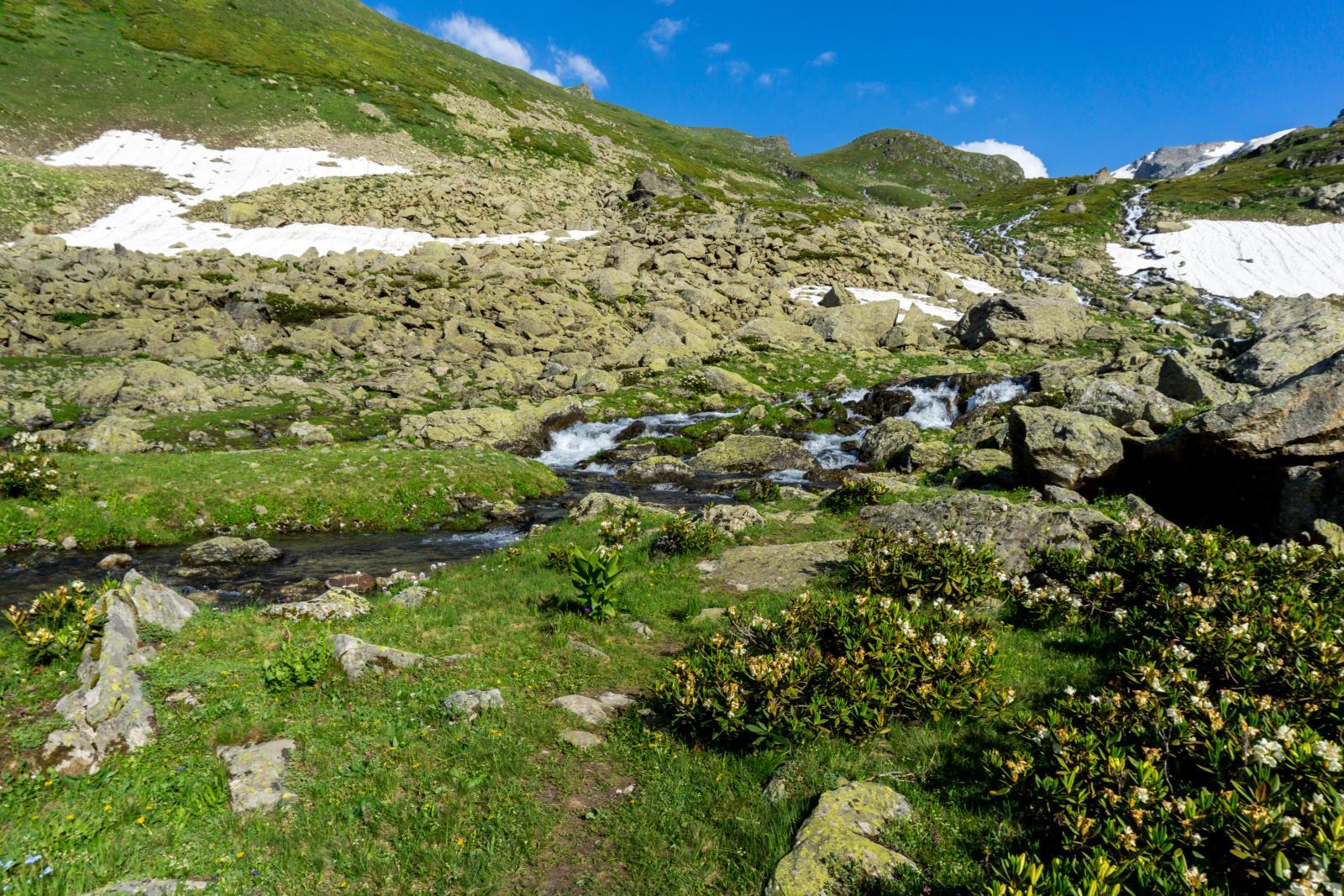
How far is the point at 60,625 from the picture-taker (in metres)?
9.75

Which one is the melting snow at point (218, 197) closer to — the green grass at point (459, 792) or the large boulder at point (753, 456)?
the large boulder at point (753, 456)

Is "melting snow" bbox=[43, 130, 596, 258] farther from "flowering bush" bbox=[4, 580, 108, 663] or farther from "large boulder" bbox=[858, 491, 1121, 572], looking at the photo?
"large boulder" bbox=[858, 491, 1121, 572]

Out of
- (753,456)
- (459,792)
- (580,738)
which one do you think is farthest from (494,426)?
(459,792)

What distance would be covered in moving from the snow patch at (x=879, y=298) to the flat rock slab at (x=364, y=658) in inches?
2449

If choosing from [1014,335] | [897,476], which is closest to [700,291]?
[1014,335]

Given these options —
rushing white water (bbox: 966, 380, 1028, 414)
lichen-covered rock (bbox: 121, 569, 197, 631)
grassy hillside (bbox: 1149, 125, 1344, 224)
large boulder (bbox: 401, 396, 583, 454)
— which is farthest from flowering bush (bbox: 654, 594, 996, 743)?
grassy hillside (bbox: 1149, 125, 1344, 224)

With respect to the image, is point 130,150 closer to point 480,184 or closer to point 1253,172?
point 480,184

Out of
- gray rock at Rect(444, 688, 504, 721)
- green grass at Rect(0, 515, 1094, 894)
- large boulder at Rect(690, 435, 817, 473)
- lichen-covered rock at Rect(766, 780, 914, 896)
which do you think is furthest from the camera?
large boulder at Rect(690, 435, 817, 473)

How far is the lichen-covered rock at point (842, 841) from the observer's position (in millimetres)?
5355

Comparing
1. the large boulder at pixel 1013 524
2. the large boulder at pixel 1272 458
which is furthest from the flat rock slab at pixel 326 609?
the large boulder at pixel 1272 458

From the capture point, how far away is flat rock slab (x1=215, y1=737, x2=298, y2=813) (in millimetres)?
6629

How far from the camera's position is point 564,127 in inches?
5581

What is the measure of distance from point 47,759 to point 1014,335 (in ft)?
215

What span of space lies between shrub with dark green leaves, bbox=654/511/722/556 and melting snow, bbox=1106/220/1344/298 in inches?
4152
